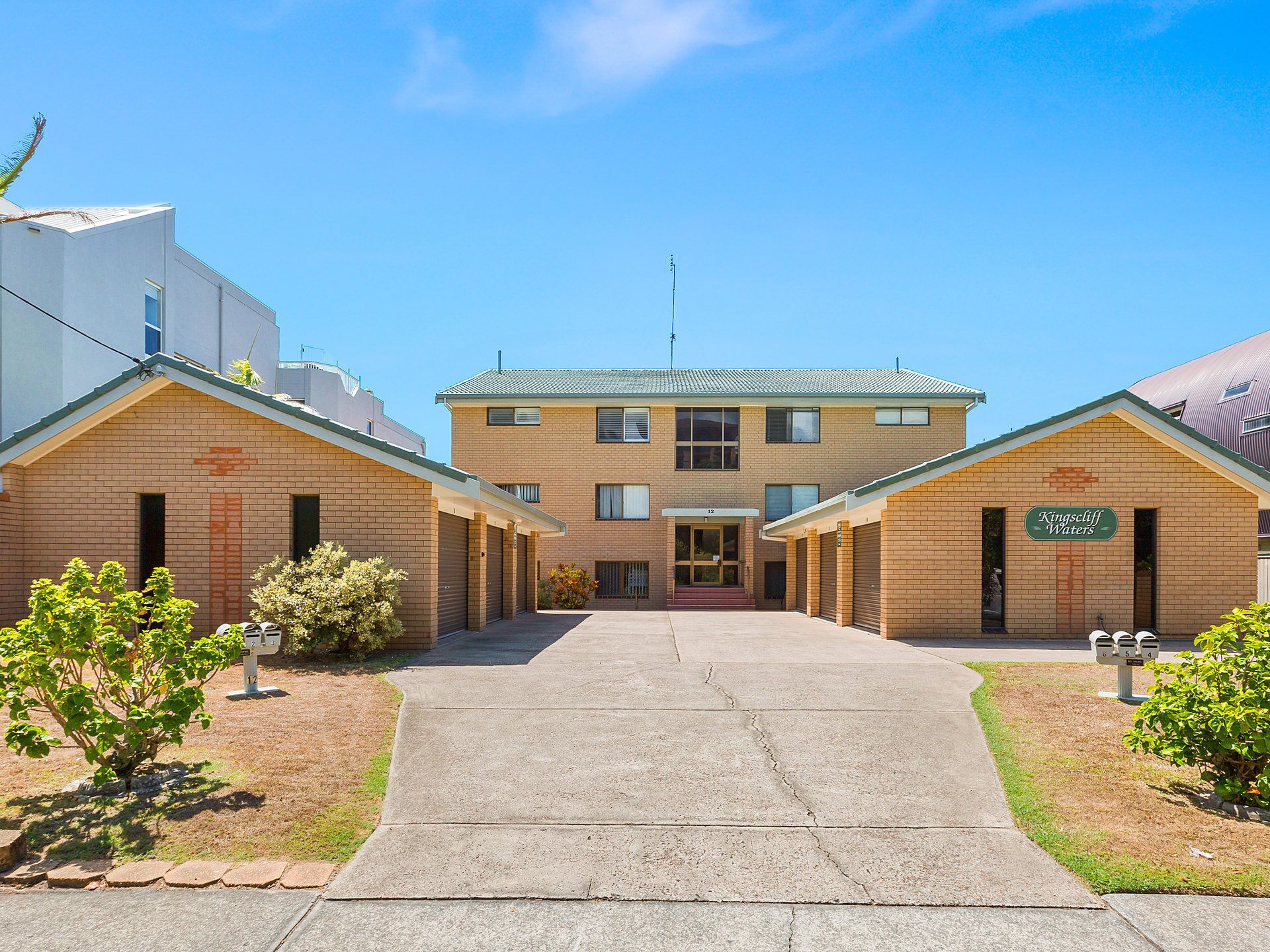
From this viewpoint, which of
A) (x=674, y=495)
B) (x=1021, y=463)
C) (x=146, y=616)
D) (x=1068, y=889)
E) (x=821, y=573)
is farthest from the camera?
(x=674, y=495)

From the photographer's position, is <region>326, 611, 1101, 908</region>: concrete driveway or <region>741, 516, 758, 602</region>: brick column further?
<region>741, 516, 758, 602</region>: brick column

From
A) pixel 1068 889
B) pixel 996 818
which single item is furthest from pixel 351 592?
pixel 1068 889

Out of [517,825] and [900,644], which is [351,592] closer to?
[517,825]

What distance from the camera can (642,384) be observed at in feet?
115

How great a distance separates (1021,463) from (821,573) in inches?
315

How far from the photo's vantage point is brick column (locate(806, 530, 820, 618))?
965 inches

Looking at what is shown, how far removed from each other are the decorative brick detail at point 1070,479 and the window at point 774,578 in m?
15.7

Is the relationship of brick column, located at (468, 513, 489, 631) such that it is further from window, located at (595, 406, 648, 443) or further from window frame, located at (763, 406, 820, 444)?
window frame, located at (763, 406, 820, 444)

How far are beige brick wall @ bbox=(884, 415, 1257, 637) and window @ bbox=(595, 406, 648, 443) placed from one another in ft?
57.6

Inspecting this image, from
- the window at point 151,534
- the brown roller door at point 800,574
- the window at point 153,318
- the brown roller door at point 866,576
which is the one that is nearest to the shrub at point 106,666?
the window at point 151,534

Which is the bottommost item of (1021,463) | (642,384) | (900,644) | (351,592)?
(900,644)

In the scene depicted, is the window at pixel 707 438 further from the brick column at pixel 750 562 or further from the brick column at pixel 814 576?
the brick column at pixel 814 576

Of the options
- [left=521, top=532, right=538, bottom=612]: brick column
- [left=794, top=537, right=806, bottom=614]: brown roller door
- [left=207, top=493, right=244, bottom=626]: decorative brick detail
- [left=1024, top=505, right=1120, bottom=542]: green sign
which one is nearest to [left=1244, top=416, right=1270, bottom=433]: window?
[left=1024, top=505, right=1120, bottom=542]: green sign

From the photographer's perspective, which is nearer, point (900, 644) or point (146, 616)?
point (146, 616)
